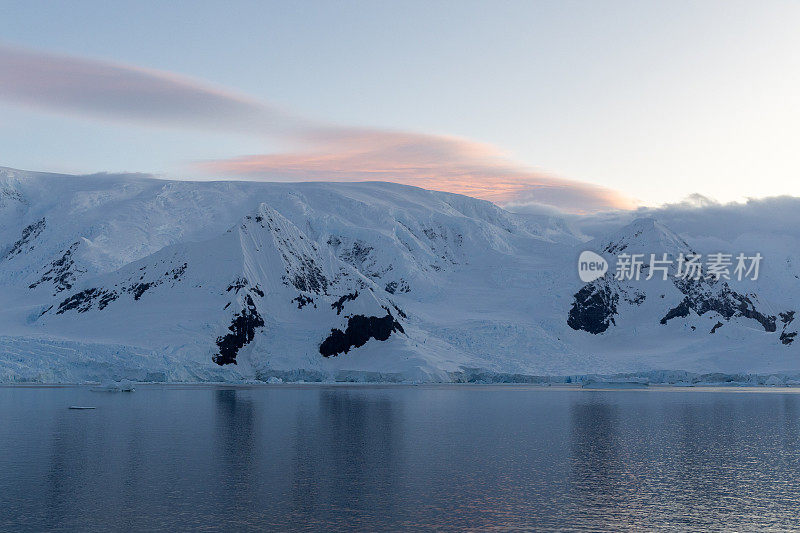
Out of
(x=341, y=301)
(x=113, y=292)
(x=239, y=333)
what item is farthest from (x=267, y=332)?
(x=113, y=292)

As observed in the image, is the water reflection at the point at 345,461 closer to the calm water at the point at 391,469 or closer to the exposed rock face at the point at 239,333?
the calm water at the point at 391,469

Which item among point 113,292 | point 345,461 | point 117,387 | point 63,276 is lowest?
point 117,387

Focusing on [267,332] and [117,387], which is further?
[267,332]

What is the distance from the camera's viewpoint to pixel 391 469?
52.3m

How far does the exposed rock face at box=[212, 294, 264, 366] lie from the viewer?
14900cm

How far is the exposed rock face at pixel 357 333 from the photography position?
524 feet

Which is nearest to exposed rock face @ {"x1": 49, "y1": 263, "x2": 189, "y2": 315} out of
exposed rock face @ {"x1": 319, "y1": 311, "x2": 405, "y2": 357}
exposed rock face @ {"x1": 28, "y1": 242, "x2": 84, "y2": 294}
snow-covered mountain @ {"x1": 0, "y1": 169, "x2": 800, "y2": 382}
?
snow-covered mountain @ {"x1": 0, "y1": 169, "x2": 800, "y2": 382}

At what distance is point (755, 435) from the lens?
71.4m

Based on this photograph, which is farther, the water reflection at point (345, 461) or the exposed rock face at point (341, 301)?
the exposed rock face at point (341, 301)

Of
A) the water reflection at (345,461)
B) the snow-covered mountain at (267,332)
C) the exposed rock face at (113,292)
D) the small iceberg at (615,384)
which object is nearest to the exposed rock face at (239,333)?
the snow-covered mountain at (267,332)

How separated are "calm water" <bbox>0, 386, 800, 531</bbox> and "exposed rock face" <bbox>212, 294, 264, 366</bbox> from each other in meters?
55.5

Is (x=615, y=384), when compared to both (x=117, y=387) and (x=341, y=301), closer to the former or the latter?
(x=341, y=301)

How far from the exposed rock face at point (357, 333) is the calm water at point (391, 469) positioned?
216 feet

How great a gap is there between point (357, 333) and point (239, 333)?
2265 cm
